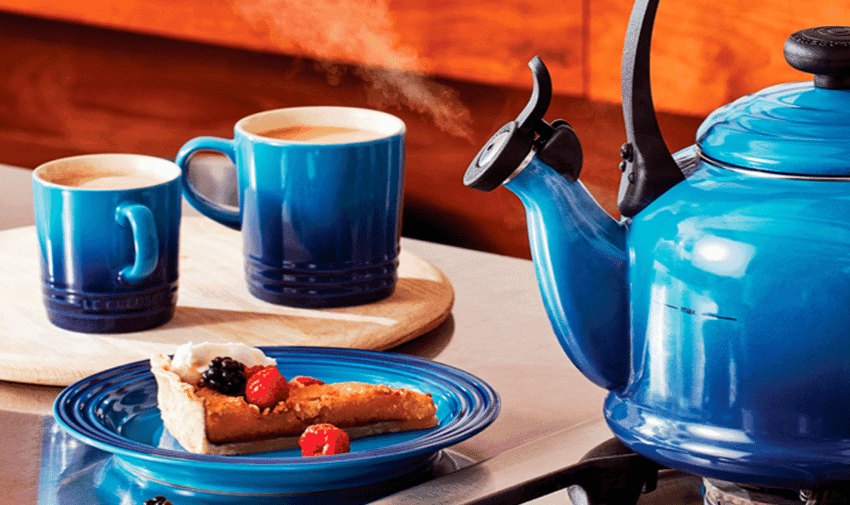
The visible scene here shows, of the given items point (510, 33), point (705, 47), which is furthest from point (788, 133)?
point (510, 33)

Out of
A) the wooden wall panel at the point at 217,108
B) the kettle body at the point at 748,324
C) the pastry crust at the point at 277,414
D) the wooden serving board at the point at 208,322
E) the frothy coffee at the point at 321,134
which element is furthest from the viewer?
the wooden wall panel at the point at 217,108

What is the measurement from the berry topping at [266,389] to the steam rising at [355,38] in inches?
56.6

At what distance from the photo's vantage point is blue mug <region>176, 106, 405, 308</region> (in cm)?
89

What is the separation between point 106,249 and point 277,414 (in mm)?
269

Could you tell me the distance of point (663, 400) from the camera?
0.58 meters

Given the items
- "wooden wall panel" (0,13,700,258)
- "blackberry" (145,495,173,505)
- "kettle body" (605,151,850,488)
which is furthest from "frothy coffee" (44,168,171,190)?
"wooden wall panel" (0,13,700,258)

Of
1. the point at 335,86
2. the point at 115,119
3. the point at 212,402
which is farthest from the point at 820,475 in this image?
the point at 115,119

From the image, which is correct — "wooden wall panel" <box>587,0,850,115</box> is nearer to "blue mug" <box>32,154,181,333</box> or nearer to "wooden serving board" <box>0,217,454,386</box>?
"wooden serving board" <box>0,217,454,386</box>

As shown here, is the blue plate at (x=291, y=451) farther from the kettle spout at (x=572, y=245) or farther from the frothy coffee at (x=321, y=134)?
the frothy coffee at (x=321, y=134)

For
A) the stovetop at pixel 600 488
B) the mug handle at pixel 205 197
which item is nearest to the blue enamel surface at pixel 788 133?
the stovetop at pixel 600 488

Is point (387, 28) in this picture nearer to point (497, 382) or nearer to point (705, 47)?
point (705, 47)

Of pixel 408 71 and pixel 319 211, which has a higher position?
pixel 319 211

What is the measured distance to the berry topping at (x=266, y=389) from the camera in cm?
65

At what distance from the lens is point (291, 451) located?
649mm
